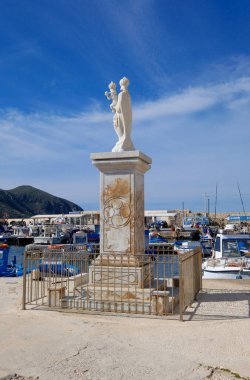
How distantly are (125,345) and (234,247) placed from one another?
621 inches

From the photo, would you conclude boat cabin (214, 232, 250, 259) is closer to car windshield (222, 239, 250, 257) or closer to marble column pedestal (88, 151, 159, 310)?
car windshield (222, 239, 250, 257)

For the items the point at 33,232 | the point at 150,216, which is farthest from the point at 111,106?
the point at 150,216

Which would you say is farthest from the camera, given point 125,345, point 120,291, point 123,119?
point 123,119

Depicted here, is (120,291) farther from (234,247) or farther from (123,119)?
(234,247)

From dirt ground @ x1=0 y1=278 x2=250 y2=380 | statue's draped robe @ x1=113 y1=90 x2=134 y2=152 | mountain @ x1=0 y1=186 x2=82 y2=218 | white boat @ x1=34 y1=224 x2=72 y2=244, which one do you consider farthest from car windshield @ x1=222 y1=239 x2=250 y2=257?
mountain @ x1=0 y1=186 x2=82 y2=218

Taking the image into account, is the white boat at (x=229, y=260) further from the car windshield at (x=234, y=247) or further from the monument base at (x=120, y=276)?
the monument base at (x=120, y=276)

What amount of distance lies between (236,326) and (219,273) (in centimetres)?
953

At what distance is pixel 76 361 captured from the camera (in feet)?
19.4

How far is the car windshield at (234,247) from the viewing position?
20.9 meters

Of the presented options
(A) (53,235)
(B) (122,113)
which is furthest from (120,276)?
(A) (53,235)

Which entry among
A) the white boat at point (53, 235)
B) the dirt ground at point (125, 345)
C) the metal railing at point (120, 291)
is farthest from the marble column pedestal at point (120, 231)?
the white boat at point (53, 235)

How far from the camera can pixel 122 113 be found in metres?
10.9

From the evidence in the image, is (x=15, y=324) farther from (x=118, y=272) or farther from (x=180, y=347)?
(x=180, y=347)

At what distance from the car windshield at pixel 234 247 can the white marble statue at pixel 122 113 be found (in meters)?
12.1
